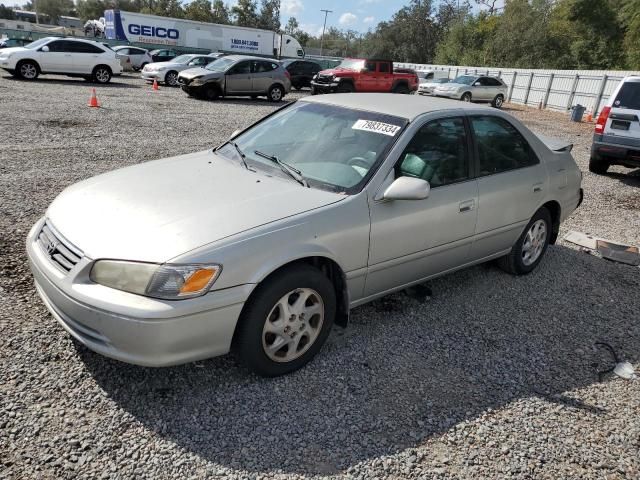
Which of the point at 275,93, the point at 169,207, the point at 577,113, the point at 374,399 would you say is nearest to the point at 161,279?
the point at 169,207

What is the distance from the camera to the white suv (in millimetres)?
17797

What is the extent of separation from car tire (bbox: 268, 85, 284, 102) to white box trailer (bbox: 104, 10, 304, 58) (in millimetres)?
19248

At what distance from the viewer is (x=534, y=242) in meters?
4.91

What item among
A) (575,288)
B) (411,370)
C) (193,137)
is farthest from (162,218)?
(193,137)

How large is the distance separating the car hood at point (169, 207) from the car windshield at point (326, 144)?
174mm

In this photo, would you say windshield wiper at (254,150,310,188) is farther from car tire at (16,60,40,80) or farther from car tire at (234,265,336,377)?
car tire at (16,60,40,80)

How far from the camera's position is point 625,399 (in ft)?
10.5

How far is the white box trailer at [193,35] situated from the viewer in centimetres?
3366

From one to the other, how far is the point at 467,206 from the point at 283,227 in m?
1.70

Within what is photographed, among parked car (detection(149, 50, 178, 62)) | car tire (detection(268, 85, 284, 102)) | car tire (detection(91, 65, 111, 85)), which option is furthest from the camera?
parked car (detection(149, 50, 178, 62))

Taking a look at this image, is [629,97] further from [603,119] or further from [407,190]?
[407,190]

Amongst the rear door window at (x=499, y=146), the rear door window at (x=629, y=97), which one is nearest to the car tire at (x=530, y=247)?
the rear door window at (x=499, y=146)

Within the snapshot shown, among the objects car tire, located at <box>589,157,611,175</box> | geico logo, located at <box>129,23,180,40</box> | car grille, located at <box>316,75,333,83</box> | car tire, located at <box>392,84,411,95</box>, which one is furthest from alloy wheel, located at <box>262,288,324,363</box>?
geico logo, located at <box>129,23,180,40</box>

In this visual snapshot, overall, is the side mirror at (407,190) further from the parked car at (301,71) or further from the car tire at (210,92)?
the parked car at (301,71)
